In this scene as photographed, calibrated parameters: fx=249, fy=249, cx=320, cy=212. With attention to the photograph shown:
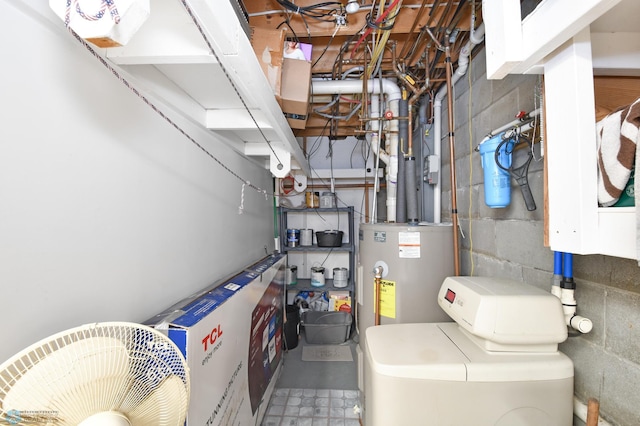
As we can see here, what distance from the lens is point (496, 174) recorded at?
106 centimetres

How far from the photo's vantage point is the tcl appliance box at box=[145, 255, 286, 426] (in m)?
0.84

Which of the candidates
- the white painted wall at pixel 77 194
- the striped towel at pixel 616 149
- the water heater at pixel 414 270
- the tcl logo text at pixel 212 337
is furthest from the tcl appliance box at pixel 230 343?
the striped towel at pixel 616 149

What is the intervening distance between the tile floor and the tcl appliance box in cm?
9

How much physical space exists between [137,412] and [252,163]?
1772 mm

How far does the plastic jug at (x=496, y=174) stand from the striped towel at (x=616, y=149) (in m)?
0.51

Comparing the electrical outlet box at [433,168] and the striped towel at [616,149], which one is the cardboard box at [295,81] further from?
the striped towel at [616,149]

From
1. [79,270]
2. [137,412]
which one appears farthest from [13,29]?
[137,412]

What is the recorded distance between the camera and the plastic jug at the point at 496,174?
1.04 metres

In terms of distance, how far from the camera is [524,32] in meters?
0.59

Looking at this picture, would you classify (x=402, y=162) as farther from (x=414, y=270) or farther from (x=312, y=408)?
(x=312, y=408)

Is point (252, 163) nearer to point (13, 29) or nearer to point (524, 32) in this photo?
point (13, 29)

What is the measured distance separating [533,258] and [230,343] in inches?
53.4

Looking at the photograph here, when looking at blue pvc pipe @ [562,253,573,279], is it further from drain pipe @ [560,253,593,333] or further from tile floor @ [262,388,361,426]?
tile floor @ [262,388,361,426]

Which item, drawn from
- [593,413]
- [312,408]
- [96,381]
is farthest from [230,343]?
[593,413]
